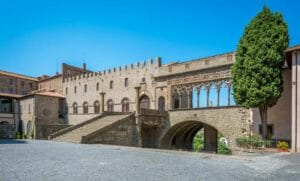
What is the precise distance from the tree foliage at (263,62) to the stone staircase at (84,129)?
11.1m

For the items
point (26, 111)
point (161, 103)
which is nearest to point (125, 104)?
point (161, 103)

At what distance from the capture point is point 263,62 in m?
19.1

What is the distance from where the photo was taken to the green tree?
18.8 m

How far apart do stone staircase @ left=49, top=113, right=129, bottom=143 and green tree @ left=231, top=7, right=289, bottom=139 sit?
11.1 meters

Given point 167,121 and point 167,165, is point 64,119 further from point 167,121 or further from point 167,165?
point 167,165

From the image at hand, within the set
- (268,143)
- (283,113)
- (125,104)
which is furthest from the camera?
(125,104)

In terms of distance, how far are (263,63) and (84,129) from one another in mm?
15181

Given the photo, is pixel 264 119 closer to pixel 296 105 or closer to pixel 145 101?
pixel 296 105

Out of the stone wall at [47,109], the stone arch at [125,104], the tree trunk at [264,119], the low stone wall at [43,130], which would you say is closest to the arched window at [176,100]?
the stone arch at [125,104]

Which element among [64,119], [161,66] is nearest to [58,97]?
[64,119]

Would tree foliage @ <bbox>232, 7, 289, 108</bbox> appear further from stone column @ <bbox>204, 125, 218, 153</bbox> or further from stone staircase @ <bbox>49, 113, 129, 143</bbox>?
stone column @ <bbox>204, 125, 218, 153</bbox>

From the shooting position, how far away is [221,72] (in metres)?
27.4

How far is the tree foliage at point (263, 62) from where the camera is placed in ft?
61.8

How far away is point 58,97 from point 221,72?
28666 millimetres
